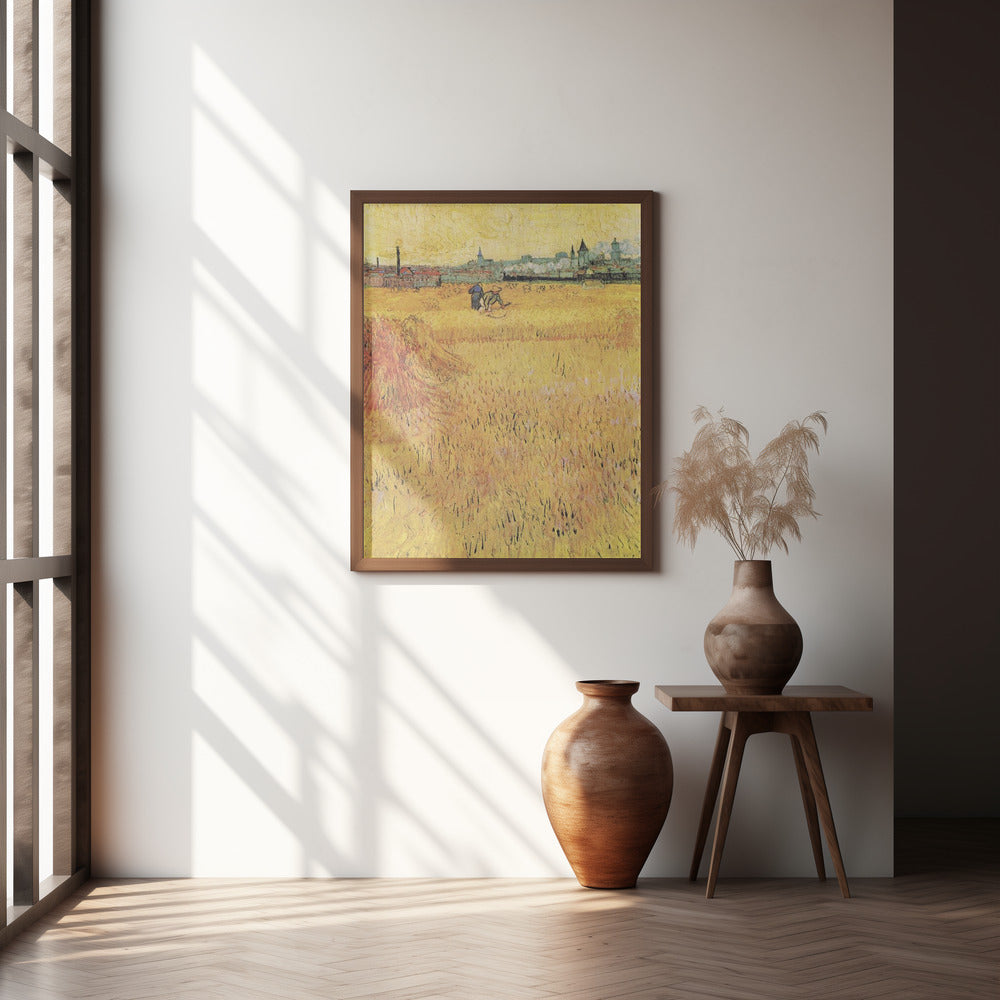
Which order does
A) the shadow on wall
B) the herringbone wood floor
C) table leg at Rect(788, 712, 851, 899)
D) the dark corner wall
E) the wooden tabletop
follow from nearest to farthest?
1. the herringbone wood floor
2. the wooden tabletop
3. table leg at Rect(788, 712, 851, 899)
4. the shadow on wall
5. the dark corner wall

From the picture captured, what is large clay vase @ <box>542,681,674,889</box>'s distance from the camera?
363cm

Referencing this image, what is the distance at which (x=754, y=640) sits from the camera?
364 centimetres

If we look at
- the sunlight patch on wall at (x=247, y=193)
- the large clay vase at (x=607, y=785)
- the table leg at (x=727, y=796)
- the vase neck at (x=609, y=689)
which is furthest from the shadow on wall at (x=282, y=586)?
the table leg at (x=727, y=796)

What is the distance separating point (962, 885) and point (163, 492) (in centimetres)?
323

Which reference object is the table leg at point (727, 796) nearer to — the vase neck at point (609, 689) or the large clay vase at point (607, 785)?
the large clay vase at point (607, 785)

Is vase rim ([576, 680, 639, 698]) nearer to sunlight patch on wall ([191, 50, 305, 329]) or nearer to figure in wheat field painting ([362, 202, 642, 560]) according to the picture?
figure in wheat field painting ([362, 202, 642, 560])

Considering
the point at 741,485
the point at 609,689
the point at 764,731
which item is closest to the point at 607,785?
the point at 609,689

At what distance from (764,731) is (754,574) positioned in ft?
1.78

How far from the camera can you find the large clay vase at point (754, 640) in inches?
143

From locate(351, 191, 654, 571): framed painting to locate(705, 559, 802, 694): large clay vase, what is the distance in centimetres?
45

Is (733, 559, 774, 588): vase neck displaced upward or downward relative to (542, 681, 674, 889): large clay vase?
upward

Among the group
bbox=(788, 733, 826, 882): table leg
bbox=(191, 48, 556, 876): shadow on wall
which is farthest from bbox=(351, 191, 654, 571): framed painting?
bbox=(788, 733, 826, 882): table leg

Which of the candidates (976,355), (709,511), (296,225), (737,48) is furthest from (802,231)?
(296,225)

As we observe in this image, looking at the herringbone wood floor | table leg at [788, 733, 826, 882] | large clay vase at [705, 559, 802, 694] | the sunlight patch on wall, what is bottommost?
the herringbone wood floor
